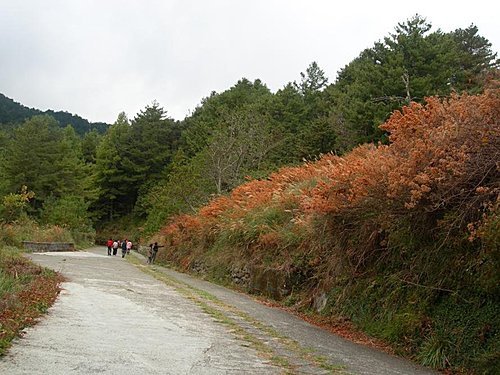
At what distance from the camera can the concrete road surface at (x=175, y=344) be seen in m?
5.58

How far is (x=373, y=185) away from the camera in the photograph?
8.48 metres

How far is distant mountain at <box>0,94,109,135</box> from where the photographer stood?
124 meters

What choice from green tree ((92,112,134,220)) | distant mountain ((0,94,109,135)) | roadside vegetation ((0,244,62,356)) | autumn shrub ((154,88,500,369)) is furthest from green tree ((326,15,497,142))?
distant mountain ((0,94,109,135))

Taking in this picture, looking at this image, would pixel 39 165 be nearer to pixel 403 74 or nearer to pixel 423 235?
pixel 403 74

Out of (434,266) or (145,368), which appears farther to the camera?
(434,266)

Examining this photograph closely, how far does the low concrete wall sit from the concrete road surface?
793 inches

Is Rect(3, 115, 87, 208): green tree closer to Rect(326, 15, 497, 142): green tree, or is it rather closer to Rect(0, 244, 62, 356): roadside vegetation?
Rect(326, 15, 497, 142): green tree

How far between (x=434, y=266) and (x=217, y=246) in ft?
43.5

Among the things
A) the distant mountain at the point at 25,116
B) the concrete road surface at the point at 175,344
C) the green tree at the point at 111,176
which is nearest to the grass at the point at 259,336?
the concrete road surface at the point at 175,344

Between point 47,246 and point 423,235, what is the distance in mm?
28266

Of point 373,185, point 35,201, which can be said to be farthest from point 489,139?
point 35,201

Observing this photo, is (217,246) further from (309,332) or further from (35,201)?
(35,201)

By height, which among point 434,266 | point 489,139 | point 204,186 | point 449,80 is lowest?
point 434,266

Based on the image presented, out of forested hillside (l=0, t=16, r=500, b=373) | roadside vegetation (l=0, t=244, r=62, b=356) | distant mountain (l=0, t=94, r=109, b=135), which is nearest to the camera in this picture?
roadside vegetation (l=0, t=244, r=62, b=356)
